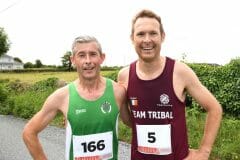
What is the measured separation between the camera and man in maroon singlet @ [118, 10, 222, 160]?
4.09m

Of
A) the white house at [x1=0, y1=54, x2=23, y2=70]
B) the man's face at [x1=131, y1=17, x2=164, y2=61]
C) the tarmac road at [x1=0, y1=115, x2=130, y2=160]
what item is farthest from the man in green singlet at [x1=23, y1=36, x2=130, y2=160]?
the white house at [x1=0, y1=54, x2=23, y2=70]

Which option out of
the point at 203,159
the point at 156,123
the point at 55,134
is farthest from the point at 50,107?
the point at 55,134

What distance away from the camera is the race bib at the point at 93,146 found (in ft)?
13.5

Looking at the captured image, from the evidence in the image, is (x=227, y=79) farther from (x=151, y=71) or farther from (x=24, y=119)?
(x=151, y=71)

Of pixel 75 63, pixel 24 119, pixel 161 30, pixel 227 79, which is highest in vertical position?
pixel 161 30

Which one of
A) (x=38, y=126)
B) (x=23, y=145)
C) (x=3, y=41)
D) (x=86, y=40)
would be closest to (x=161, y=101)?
(x=86, y=40)

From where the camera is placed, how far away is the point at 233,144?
962 centimetres

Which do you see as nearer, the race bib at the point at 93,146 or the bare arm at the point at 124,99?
the race bib at the point at 93,146

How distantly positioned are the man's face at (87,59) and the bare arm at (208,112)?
27.4 inches

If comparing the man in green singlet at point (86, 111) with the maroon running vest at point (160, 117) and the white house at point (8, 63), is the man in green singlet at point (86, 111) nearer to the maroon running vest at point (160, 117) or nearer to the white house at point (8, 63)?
the maroon running vest at point (160, 117)

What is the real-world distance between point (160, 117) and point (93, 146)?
0.58m

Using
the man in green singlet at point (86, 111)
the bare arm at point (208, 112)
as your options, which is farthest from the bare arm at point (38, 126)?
the bare arm at point (208, 112)

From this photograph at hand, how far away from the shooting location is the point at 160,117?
4.11 meters

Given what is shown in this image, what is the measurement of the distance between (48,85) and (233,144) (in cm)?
1821
